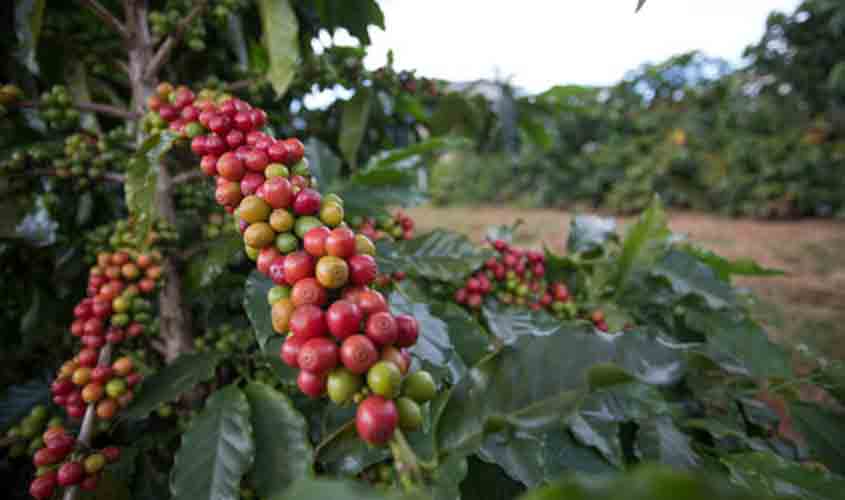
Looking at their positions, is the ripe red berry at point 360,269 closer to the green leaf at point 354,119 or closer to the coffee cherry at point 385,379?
the coffee cherry at point 385,379

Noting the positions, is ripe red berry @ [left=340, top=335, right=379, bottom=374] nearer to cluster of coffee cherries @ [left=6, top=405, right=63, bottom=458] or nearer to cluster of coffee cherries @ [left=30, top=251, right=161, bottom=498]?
cluster of coffee cherries @ [left=30, top=251, right=161, bottom=498]

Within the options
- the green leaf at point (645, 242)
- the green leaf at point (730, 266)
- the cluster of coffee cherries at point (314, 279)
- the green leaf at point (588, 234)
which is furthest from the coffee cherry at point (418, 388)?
the green leaf at point (730, 266)

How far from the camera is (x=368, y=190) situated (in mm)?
1105

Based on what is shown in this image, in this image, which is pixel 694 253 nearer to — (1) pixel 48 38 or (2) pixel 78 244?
(2) pixel 78 244

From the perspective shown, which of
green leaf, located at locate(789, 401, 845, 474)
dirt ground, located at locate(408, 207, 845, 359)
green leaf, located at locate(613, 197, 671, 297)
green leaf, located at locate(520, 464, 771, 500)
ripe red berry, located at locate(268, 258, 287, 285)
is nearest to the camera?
green leaf, located at locate(520, 464, 771, 500)

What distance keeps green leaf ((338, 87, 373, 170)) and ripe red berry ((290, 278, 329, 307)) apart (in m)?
0.93

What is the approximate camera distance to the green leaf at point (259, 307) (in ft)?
2.15

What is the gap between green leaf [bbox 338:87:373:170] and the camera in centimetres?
126

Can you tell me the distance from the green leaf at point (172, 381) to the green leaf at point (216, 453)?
0.07m

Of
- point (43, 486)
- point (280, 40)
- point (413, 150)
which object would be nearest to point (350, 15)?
point (280, 40)

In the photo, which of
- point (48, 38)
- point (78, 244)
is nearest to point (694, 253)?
point (78, 244)

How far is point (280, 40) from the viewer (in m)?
0.93

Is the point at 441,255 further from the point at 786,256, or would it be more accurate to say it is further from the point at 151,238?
the point at 786,256

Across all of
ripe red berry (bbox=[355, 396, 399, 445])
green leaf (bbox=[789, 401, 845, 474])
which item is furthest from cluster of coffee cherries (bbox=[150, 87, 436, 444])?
green leaf (bbox=[789, 401, 845, 474])
